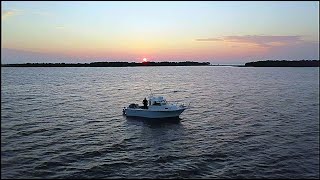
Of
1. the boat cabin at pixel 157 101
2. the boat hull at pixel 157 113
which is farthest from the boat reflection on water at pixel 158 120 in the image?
the boat cabin at pixel 157 101

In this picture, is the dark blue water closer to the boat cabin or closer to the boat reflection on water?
the boat reflection on water

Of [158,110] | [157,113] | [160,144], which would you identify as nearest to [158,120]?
[157,113]

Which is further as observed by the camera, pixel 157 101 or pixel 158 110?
pixel 157 101

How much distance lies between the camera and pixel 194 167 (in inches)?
854

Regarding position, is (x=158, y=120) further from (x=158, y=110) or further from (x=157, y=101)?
(x=157, y=101)

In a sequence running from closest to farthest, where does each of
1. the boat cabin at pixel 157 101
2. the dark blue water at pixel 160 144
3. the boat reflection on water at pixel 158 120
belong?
the dark blue water at pixel 160 144
the boat reflection on water at pixel 158 120
the boat cabin at pixel 157 101

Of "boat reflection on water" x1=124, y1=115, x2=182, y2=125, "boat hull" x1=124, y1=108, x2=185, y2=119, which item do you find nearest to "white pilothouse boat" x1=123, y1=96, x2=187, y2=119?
"boat hull" x1=124, y1=108, x2=185, y2=119

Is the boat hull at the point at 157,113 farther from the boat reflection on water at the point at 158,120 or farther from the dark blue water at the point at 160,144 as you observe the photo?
the dark blue water at the point at 160,144

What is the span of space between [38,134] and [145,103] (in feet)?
47.5

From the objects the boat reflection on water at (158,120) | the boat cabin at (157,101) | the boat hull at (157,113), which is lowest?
the boat reflection on water at (158,120)

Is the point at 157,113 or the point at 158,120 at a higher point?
the point at 157,113

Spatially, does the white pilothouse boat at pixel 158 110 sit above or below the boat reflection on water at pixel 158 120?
above

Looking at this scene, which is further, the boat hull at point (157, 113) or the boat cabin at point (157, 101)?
the boat cabin at point (157, 101)

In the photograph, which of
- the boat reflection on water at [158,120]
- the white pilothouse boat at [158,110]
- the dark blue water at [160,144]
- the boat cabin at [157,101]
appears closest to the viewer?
the dark blue water at [160,144]
